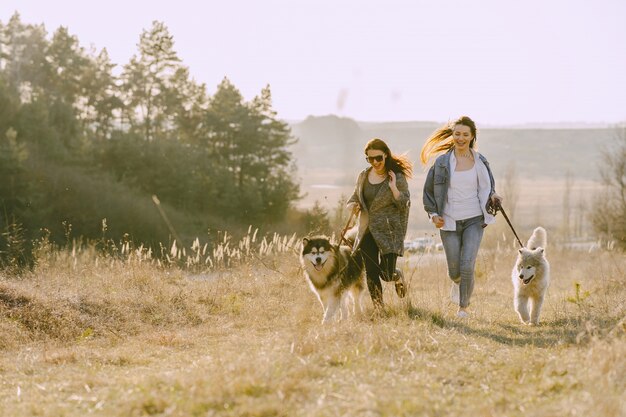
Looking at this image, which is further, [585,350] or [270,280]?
[270,280]

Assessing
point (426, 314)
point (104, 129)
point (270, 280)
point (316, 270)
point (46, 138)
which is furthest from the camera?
point (104, 129)

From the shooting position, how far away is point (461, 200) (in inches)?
309

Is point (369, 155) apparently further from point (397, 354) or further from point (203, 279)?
point (203, 279)

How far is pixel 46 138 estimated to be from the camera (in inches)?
1474

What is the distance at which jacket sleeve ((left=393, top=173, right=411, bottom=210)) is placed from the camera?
782 centimetres

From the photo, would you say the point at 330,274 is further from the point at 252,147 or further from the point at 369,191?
the point at 252,147

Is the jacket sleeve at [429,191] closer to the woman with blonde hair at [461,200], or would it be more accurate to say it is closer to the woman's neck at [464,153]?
the woman with blonde hair at [461,200]

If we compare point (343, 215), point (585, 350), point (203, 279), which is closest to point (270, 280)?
point (203, 279)

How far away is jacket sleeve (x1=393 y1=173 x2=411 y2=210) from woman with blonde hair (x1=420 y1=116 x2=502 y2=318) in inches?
13.3

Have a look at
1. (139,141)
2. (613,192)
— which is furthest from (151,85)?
(613,192)

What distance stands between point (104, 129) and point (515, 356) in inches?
1702

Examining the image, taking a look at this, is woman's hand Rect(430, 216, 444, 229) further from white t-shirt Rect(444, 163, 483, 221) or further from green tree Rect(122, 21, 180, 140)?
green tree Rect(122, 21, 180, 140)

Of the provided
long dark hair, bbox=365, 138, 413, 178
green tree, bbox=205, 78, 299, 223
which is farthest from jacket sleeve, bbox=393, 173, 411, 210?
green tree, bbox=205, 78, 299, 223

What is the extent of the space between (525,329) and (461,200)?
1.68 meters
